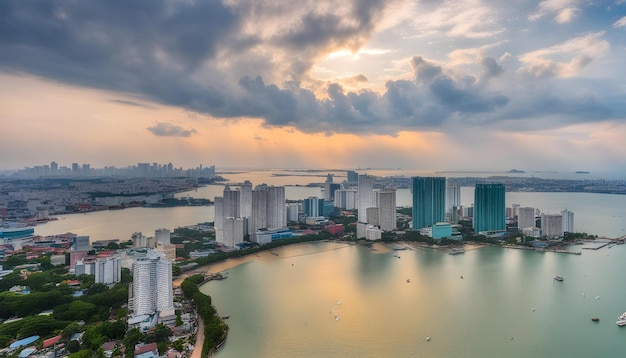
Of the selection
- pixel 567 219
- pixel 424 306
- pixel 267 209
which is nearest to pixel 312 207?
pixel 267 209

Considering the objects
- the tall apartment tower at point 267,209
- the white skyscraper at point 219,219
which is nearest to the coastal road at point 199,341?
the white skyscraper at point 219,219

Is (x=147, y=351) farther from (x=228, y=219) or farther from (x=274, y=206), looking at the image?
(x=274, y=206)

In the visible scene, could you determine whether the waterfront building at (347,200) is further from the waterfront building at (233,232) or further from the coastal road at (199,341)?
the coastal road at (199,341)

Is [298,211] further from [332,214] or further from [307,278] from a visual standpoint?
[307,278]

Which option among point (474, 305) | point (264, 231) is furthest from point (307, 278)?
point (264, 231)

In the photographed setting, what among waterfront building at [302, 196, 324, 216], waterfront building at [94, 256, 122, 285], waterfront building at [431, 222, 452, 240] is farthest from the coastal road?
waterfront building at [302, 196, 324, 216]

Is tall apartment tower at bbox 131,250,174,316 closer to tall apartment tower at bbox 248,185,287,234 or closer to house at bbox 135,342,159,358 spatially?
house at bbox 135,342,159,358
